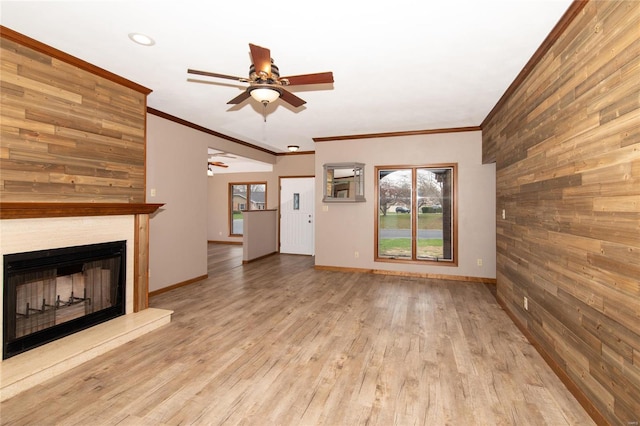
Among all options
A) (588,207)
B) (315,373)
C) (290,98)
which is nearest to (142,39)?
(290,98)

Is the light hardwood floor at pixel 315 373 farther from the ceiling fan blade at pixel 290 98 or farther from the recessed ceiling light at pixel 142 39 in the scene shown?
the recessed ceiling light at pixel 142 39

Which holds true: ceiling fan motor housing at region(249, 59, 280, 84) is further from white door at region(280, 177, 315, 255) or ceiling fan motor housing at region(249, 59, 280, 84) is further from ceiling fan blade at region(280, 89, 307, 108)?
white door at region(280, 177, 315, 255)

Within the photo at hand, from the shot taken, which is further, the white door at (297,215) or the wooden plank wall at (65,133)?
the white door at (297,215)

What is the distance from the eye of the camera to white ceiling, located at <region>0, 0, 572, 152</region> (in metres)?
2.21

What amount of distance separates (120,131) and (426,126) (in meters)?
4.60

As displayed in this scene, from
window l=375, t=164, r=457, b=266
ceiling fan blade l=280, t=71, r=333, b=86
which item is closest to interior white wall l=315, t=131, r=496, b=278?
window l=375, t=164, r=457, b=266

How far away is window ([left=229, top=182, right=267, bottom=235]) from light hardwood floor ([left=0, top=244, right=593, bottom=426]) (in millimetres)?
6171

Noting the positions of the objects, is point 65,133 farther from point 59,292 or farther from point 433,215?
point 433,215

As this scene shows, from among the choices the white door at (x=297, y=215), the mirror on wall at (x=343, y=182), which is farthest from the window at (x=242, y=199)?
the mirror on wall at (x=343, y=182)

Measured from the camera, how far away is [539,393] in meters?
2.19

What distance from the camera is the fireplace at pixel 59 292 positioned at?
2488 millimetres

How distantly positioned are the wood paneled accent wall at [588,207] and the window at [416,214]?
8.24 feet

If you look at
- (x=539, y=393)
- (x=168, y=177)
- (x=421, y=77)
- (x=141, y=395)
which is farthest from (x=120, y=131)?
(x=539, y=393)

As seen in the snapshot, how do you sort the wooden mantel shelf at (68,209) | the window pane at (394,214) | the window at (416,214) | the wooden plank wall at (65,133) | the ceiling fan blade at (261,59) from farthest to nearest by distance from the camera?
the window pane at (394,214) → the window at (416,214) → the wooden plank wall at (65,133) → the wooden mantel shelf at (68,209) → the ceiling fan blade at (261,59)
